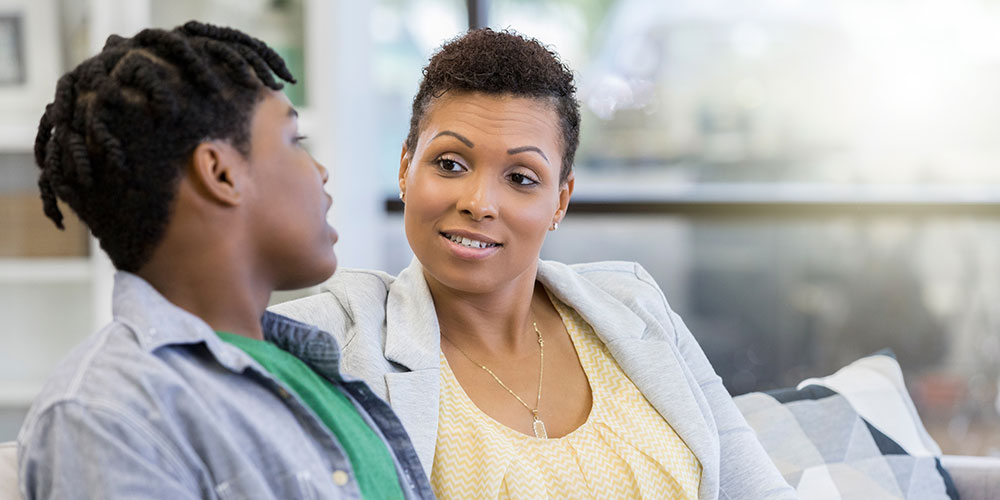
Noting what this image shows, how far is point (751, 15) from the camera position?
323cm

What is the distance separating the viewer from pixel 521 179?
1397 mm

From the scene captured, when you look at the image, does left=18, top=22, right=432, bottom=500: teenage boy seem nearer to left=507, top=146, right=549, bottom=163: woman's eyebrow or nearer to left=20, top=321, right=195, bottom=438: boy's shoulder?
left=20, top=321, right=195, bottom=438: boy's shoulder

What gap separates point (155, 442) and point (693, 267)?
8.73 feet

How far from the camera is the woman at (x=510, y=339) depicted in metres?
1.30

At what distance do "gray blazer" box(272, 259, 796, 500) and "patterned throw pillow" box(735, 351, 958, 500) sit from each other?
0.51ft

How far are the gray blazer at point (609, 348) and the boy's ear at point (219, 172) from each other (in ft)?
1.22

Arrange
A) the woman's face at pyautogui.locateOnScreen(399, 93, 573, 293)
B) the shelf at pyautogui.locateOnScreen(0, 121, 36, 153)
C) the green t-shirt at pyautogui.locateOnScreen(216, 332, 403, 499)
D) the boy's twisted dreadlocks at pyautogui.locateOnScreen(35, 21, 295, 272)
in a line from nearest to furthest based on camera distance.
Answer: the boy's twisted dreadlocks at pyautogui.locateOnScreen(35, 21, 295, 272)
the green t-shirt at pyautogui.locateOnScreen(216, 332, 403, 499)
the woman's face at pyautogui.locateOnScreen(399, 93, 573, 293)
the shelf at pyautogui.locateOnScreen(0, 121, 36, 153)

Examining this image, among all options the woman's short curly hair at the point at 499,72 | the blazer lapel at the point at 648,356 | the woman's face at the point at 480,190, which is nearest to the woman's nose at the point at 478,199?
the woman's face at the point at 480,190

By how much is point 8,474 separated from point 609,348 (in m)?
0.81

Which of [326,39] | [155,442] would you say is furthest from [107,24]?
[155,442]

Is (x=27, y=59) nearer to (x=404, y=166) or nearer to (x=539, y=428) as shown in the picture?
(x=404, y=166)

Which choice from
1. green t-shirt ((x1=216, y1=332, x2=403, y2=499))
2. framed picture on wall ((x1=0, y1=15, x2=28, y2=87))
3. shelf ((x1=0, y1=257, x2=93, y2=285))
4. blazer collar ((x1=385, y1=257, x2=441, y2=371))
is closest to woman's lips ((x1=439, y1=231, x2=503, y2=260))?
blazer collar ((x1=385, y1=257, x2=441, y2=371))

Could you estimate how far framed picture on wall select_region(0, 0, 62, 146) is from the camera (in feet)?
9.32

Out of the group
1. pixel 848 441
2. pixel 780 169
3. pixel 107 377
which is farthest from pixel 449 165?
pixel 780 169
